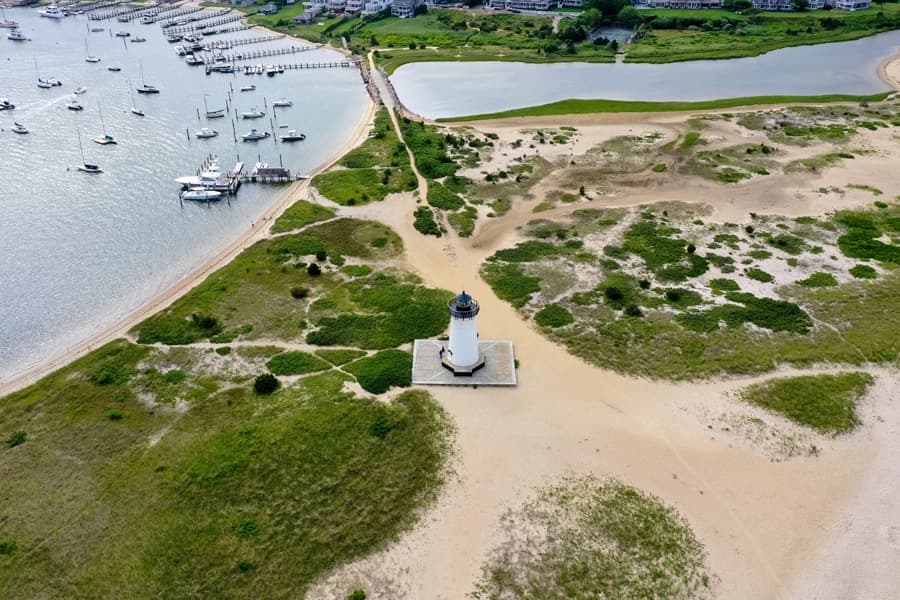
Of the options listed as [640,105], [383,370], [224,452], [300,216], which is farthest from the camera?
[640,105]

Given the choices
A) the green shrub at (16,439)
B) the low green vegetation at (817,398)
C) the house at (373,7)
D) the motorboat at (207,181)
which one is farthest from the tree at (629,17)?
the green shrub at (16,439)

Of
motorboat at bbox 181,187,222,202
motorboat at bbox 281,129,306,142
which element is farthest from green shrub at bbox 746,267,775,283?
motorboat at bbox 281,129,306,142

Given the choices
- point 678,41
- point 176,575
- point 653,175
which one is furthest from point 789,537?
point 678,41

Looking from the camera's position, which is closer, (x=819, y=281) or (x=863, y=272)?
(x=819, y=281)

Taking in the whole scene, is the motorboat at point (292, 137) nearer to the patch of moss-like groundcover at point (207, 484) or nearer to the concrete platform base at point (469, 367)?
the patch of moss-like groundcover at point (207, 484)

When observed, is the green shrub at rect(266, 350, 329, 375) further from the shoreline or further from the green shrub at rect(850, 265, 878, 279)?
the green shrub at rect(850, 265, 878, 279)

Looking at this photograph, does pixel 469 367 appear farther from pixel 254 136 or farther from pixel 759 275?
pixel 254 136

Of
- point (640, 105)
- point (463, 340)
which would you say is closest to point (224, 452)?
point (463, 340)

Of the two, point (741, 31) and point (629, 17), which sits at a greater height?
point (629, 17)
